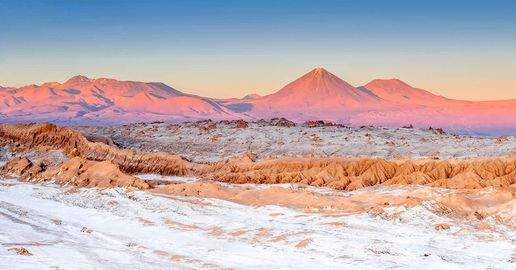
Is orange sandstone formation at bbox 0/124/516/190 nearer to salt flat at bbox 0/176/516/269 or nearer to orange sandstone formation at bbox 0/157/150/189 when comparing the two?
orange sandstone formation at bbox 0/157/150/189

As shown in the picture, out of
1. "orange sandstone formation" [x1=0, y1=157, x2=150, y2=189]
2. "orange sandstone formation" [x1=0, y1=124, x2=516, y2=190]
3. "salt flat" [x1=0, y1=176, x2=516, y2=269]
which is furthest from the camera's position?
"orange sandstone formation" [x1=0, y1=157, x2=150, y2=189]

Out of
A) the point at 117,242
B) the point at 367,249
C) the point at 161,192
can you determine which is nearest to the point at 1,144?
the point at 161,192

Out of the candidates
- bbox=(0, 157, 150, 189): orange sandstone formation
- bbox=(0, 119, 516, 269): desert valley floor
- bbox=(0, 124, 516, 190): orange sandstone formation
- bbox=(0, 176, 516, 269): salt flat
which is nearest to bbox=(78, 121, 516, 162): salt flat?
bbox=(0, 119, 516, 269): desert valley floor

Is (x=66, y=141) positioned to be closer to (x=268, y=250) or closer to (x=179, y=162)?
(x=179, y=162)

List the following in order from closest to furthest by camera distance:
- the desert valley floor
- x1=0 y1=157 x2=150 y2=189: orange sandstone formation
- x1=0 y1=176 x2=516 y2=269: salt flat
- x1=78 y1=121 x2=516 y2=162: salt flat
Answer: x1=0 y1=176 x2=516 y2=269: salt flat
the desert valley floor
x1=0 y1=157 x2=150 y2=189: orange sandstone formation
x1=78 y1=121 x2=516 y2=162: salt flat

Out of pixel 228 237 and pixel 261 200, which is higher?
pixel 261 200

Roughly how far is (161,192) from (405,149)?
1830cm

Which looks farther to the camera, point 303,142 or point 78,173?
point 303,142

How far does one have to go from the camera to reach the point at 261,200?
3422cm

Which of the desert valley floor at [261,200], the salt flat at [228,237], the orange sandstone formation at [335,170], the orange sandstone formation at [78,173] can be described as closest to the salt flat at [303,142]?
the desert valley floor at [261,200]

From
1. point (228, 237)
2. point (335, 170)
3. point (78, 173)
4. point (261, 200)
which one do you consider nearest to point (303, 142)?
point (335, 170)

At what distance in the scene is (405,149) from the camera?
4559cm

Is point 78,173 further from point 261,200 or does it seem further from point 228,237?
point 228,237

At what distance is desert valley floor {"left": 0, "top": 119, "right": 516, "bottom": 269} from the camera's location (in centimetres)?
2409
